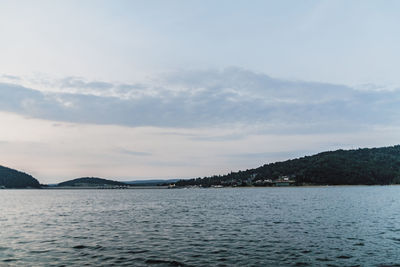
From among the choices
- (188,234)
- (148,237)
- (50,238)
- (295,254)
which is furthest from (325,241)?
(50,238)

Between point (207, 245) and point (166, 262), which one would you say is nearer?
point (166, 262)

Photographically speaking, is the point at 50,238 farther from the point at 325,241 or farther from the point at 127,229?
the point at 325,241

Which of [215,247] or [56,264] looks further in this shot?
[215,247]

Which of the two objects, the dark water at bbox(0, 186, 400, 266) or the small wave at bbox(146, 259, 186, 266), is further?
the dark water at bbox(0, 186, 400, 266)

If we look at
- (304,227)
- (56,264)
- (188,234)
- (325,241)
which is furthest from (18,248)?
(304,227)

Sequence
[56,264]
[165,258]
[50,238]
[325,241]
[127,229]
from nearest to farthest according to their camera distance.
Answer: [56,264]
[165,258]
[325,241]
[50,238]
[127,229]

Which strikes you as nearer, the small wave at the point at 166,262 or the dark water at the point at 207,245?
the small wave at the point at 166,262

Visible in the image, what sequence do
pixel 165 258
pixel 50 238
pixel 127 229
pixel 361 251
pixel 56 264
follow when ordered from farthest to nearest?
pixel 127 229, pixel 50 238, pixel 361 251, pixel 165 258, pixel 56 264

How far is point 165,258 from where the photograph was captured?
3612cm

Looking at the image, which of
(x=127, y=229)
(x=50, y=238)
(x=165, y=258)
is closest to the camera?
(x=165, y=258)

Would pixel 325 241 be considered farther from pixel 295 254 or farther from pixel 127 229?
pixel 127 229

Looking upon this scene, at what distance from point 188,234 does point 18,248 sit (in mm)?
24356

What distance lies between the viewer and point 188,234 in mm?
52125

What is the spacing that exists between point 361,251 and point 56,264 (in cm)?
3552
